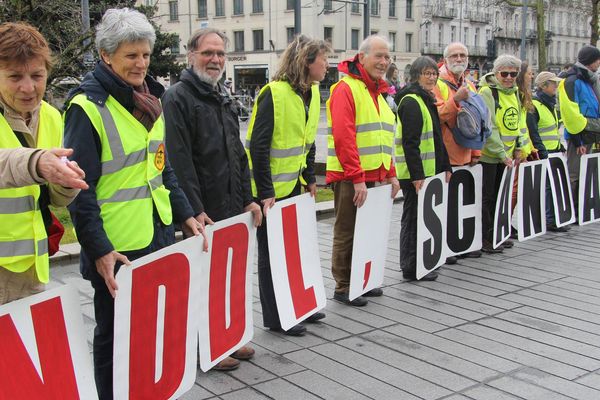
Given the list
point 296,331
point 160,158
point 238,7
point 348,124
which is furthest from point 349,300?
point 238,7

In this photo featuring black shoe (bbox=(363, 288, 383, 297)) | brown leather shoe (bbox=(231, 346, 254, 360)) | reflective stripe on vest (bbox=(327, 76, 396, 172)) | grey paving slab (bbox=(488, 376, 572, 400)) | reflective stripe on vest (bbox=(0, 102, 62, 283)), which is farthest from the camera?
black shoe (bbox=(363, 288, 383, 297))

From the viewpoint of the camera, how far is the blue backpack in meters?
6.26

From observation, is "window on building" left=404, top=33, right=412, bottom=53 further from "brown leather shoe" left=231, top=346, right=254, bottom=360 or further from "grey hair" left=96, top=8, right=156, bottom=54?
"grey hair" left=96, top=8, right=156, bottom=54

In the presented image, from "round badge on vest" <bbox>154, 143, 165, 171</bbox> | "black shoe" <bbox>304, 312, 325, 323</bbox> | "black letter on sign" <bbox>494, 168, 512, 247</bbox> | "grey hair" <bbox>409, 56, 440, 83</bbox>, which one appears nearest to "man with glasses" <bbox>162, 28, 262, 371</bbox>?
"round badge on vest" <bbox>154, 143, 165, 171</bbox>

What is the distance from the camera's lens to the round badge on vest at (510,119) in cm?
692

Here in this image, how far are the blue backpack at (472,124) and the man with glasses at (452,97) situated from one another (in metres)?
0.06

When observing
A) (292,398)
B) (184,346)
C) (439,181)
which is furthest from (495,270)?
(184,346)

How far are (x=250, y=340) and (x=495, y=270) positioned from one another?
9.42 feet

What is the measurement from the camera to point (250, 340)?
4340 millimetres

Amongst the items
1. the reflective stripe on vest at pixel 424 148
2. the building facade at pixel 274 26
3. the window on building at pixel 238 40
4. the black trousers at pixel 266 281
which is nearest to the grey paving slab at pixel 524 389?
the black trousers at pixel 266 281

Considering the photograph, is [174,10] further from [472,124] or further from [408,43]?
[472,124]

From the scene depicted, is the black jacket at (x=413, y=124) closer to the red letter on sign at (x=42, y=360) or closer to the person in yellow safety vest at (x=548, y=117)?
the person in yellow safety vest at (x=548, y=117)

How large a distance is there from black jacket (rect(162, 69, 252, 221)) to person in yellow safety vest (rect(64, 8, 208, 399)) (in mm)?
540

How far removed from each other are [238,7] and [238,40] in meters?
2.79
